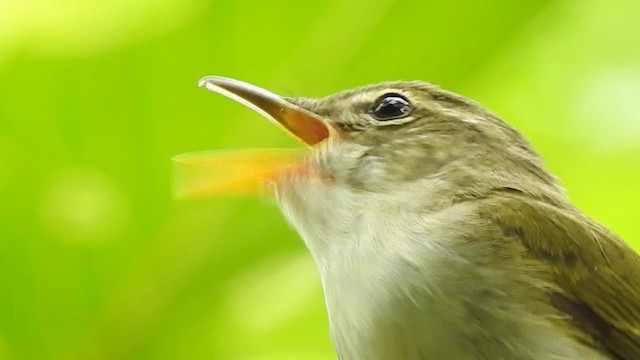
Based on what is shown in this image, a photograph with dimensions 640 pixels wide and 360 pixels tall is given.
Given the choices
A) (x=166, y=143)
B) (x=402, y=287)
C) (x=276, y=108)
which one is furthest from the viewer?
(x=166, y=143)

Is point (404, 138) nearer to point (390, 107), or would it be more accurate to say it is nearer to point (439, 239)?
point (390, 107)

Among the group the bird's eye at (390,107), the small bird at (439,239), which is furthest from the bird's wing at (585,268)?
the bird's eye at (390,107)

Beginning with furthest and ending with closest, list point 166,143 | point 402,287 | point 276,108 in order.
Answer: point 166,143, point 276,108, point 402,287

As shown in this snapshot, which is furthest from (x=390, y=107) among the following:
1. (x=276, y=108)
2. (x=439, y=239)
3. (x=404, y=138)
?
(x=439, y=239)

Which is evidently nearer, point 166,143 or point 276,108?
point 276,108

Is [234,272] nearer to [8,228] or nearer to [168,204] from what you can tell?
[168,204]

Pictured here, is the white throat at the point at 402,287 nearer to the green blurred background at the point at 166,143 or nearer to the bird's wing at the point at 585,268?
the bird's wing at the point at 585,268

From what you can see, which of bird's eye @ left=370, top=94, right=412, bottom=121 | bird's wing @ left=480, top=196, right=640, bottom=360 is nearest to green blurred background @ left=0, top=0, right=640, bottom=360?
bird's eye @ left=370, top=94, right=412, bottom=121
